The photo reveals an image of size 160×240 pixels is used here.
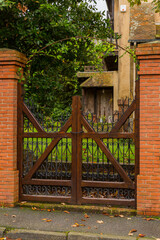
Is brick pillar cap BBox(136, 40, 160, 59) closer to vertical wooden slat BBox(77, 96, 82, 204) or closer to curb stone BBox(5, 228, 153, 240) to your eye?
vertical wooden slat BBox(77, 96, 82, 204)

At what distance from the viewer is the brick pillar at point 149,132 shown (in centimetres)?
502

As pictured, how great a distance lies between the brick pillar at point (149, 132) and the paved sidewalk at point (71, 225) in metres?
0.35

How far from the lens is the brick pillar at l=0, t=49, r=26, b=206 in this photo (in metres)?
5.49

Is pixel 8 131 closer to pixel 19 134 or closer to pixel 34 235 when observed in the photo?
pixel 19 134

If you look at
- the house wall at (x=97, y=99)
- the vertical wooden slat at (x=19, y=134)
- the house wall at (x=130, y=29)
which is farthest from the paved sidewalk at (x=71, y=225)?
the house wall at (x=97, y=99)

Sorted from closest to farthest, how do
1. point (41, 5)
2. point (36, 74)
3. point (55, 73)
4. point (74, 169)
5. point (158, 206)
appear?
1. point (158, 206)
2. point (74, 169)
3. point (41, 5)
4. point (36, 74)
5. point (55, 73)

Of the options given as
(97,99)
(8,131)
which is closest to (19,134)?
(8,131)

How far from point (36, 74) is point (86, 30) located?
5.83 feet

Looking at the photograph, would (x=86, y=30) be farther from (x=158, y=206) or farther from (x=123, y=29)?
(x=123, y=29)

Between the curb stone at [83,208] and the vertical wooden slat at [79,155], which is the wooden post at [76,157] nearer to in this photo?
the vertical wooden slat at [79,155]

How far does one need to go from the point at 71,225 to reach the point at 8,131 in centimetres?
209

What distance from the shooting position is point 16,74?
221 inches

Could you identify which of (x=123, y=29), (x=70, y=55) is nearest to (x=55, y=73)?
(x=70, y=55)

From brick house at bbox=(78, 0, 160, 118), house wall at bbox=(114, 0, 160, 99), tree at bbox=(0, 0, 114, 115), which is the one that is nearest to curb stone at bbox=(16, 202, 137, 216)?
tree at bbox=(0, 0, 114, 115)
